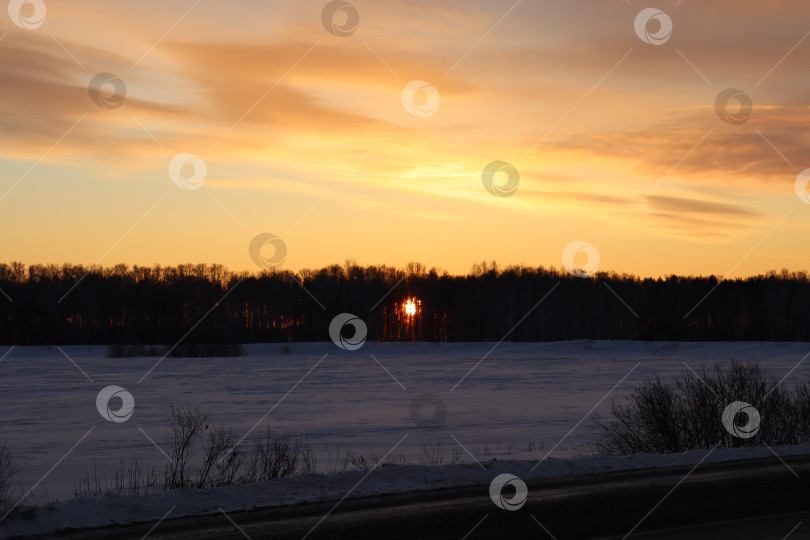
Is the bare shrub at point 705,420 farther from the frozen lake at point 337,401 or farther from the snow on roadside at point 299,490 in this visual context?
the snow on roadside at point 299,490

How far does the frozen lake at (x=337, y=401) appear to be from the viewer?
21.5 metres

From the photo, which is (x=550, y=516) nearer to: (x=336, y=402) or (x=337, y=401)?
(x=336, y=402)

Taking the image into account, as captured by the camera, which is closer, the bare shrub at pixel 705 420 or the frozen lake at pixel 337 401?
the bare shrub at pixel 705 420

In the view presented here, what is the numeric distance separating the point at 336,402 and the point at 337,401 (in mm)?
438

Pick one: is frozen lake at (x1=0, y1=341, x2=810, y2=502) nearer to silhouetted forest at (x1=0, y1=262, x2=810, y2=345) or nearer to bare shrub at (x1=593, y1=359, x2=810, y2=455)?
bare shrub at (x1=593, y1=359, x2=810, y2=455)

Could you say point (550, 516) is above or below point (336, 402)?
below

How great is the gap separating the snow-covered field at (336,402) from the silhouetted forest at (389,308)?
52951 mm

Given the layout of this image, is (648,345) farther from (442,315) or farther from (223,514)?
(223,514)

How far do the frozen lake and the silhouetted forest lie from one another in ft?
175

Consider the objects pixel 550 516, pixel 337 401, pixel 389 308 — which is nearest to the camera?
pixel 550 516

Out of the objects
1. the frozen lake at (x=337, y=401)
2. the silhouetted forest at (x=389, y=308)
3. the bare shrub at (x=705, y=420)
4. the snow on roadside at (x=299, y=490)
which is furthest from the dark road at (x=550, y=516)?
the silhouetted forest at (x=389, y=308)

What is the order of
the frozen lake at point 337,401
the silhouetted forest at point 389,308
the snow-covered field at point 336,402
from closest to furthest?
the snow-covered field at point 336,402 → the frozen lake at point 337,401 → the silhouetted forest at point 389,308

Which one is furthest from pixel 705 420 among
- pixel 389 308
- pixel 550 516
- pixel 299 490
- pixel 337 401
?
pixel 389 308

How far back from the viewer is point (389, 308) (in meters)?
127
